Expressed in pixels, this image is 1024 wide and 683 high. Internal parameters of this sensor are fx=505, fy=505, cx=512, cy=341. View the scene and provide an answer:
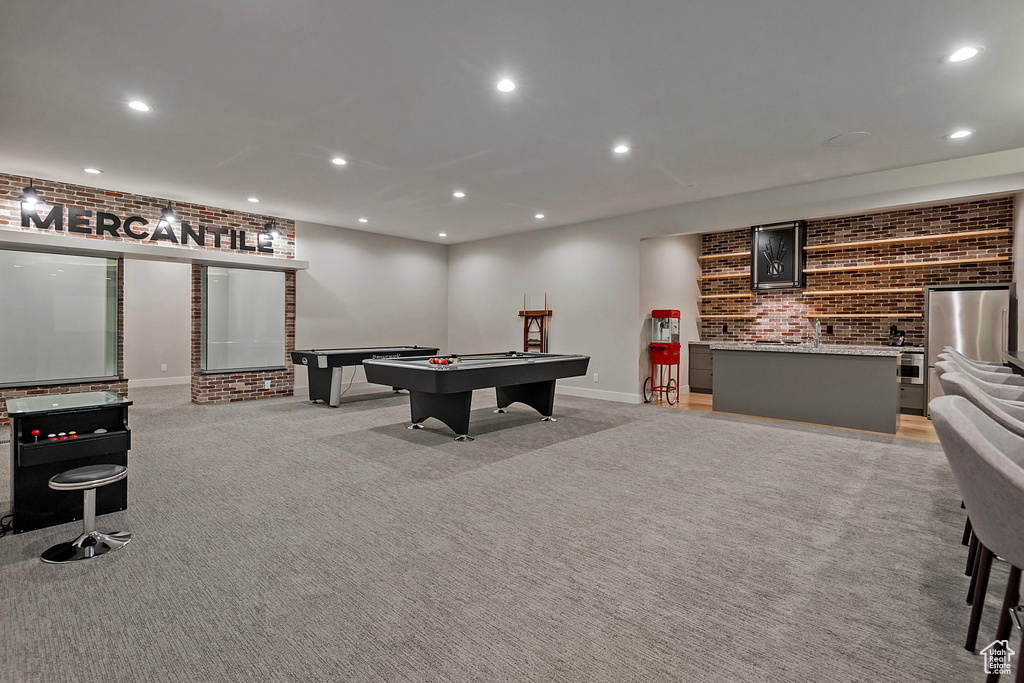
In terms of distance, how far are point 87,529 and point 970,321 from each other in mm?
8397

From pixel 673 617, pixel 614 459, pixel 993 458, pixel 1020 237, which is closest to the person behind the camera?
pixel 993 458

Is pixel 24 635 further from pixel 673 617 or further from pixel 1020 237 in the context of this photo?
pixel 1020 237

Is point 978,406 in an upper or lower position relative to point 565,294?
lower

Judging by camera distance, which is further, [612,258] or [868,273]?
[612,258]

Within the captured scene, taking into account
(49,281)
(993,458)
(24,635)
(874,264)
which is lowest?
(24,635)

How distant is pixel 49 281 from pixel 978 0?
8.77m

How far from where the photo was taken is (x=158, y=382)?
9.48 m

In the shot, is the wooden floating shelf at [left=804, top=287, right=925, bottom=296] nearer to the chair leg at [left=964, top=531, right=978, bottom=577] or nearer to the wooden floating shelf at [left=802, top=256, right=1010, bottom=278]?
the wooden floating shelf at [left=802, top=256, right=1010, bottom=278]

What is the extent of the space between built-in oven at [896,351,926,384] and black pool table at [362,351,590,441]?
4147mm

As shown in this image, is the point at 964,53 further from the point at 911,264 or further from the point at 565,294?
the point at 565,294

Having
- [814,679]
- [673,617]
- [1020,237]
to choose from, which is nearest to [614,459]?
[673,617]

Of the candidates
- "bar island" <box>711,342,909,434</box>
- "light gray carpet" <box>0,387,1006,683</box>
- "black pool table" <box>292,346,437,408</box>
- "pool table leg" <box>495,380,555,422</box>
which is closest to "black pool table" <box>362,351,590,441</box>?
"pool table leg" <box>495,380,555,422</box>

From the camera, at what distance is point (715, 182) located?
604 centimetres

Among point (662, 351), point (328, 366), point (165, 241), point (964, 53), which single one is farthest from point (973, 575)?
point (165, 241)
